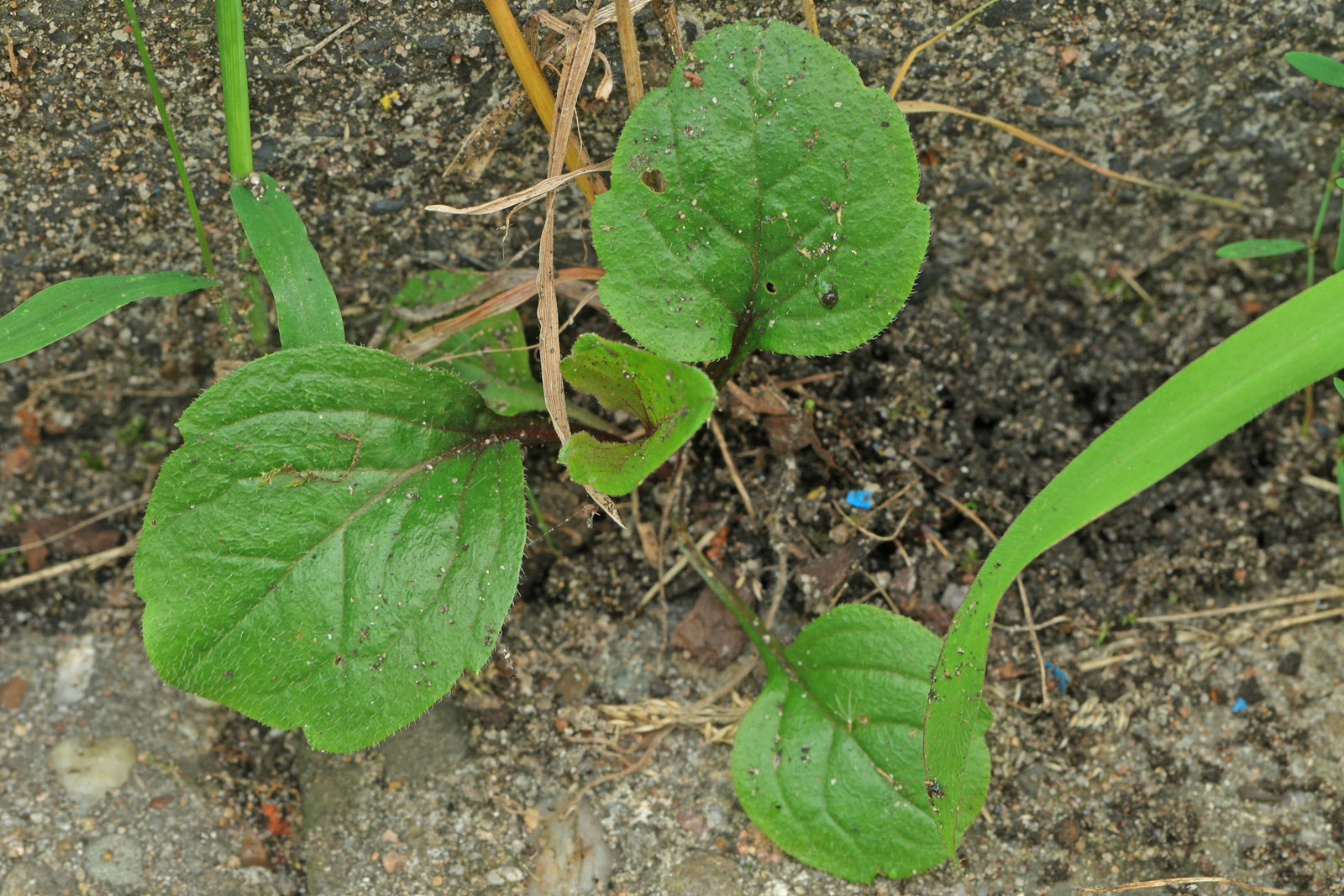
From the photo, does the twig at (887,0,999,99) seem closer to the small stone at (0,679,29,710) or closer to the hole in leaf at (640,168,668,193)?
the hole in leaf at (640,168,668,193)

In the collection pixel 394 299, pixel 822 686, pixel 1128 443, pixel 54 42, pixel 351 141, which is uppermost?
pixel 54 42

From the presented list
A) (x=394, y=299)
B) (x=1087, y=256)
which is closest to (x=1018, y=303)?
(x=1087, y=256)

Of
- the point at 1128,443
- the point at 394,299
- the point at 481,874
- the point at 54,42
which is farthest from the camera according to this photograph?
the point at 394,299

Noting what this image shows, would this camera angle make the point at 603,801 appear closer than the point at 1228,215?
Yes

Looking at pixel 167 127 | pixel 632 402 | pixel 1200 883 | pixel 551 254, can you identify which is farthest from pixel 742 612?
pixel 167 127

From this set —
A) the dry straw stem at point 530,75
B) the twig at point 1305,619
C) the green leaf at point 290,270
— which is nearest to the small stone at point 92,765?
the green leaf at point 290,270

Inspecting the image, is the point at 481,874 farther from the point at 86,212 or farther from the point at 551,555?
the point at 86,212

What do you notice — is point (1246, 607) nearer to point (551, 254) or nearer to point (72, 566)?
point (551, 254)
